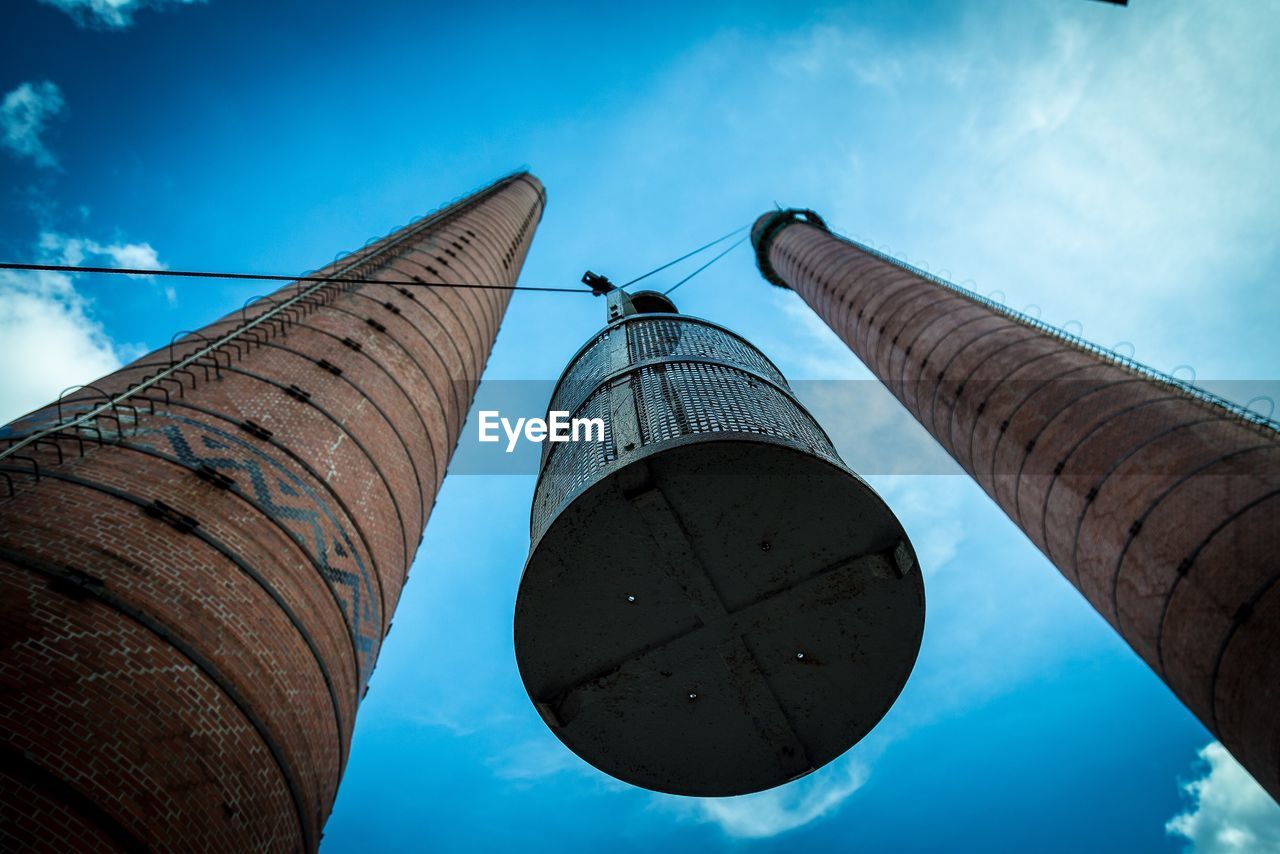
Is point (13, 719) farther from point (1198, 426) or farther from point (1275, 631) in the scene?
point (1198, 426)

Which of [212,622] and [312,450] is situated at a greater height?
[312,450]

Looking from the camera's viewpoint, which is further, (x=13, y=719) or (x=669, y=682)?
(x=669, y=682)

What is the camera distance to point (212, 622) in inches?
168

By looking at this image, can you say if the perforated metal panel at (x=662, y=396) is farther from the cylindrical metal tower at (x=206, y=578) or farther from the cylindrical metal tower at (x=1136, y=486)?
the cylindrical metal tower at (x=1136, y=486)

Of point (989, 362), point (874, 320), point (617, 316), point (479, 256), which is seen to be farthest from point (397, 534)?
point (874, 320)

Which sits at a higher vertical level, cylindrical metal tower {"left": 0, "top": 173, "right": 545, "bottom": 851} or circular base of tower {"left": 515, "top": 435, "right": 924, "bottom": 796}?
cylindrical metal tower {"left": 0, "top": 173, "right": 545, "bottom": 851}

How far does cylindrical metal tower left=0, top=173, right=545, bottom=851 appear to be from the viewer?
3.30m

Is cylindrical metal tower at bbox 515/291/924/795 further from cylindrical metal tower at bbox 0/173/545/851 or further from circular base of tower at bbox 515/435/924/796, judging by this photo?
cylindrical metal tower at bbox 0/173/545/851

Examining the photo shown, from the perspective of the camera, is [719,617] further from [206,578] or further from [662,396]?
[206,578]

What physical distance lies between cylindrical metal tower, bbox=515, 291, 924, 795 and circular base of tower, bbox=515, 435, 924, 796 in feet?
0.03

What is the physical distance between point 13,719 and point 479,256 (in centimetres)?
1206

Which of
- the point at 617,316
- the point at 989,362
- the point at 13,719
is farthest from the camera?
the point at 989,362

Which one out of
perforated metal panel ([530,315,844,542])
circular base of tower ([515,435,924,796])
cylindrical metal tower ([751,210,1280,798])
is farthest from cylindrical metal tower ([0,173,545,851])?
cylindrical metal tower ([751,210,1280,798])

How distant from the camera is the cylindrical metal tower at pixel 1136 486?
613 centimetres
